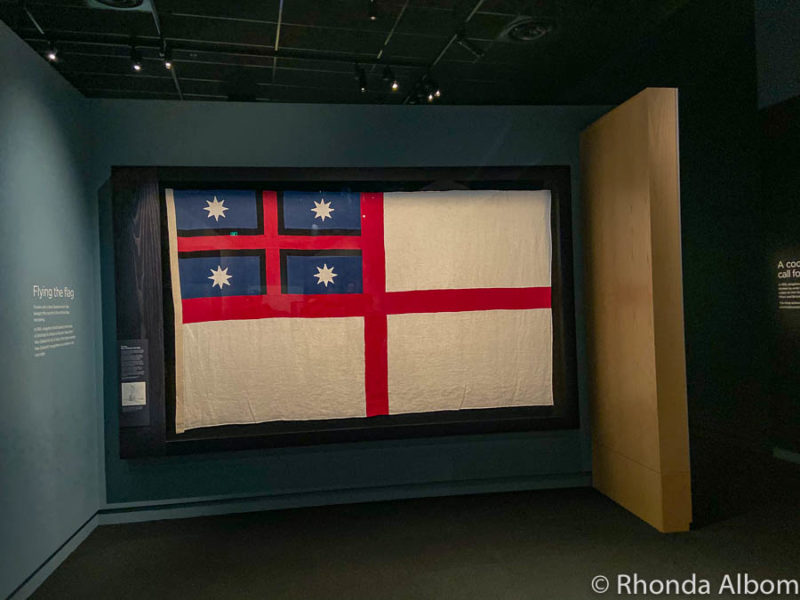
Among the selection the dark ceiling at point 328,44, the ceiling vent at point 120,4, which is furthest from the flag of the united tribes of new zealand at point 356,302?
the ceiling vent at point 120,4

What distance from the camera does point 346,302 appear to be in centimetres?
296

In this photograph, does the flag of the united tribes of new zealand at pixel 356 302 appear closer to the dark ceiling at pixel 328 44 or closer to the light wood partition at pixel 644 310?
the light wood partition at pixel 644 310

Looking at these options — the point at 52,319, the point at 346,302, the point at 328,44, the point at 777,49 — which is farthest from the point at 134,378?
the point at 777,49

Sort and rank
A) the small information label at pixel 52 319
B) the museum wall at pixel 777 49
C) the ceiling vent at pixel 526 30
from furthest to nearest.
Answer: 1. the ceiling vent at pixel 526 30
2. the museum wall at pixel 777 49
3. the small information label at pixel 52 319

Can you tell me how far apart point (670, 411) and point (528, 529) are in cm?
86

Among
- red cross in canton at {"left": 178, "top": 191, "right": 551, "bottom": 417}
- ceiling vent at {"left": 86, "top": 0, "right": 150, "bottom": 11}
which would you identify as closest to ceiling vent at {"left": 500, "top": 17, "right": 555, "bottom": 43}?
red cross in canton at {"left": 178, "top": 191, "right": 551, "bottom": 417}

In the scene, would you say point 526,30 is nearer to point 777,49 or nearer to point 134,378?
point 777,49

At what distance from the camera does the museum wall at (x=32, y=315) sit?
2066mm

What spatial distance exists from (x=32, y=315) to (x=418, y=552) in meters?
1.89

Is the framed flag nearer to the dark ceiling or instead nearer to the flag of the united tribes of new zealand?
the flag of the united tribes of new zealand

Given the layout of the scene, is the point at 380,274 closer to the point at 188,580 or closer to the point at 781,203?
the point at 188,580

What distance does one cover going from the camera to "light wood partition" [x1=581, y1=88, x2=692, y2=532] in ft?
8.21

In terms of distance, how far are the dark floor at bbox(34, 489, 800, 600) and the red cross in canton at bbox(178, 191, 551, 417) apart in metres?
0.67

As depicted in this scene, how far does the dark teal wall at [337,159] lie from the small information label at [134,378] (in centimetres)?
11
